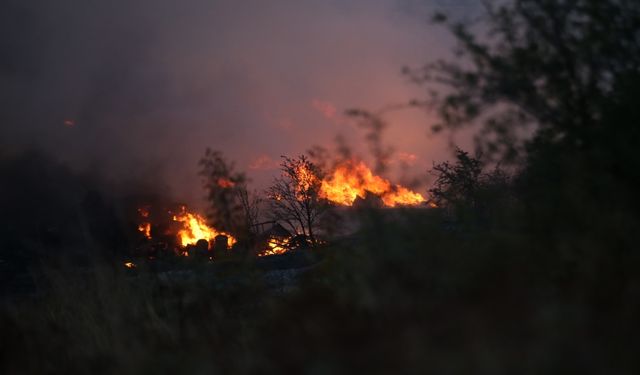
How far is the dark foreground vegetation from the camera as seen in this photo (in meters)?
3.43

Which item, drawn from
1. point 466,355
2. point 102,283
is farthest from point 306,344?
point 102,283

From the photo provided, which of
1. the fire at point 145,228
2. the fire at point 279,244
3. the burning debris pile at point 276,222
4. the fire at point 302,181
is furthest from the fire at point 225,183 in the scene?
the fire at point 145,228

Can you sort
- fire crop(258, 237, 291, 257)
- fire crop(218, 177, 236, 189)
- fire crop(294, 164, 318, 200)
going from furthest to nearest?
fire crop(294, 164, 318, 200) < fire crop(258, 237, 291, 257) < fire crop(218, 177, 236, 189)

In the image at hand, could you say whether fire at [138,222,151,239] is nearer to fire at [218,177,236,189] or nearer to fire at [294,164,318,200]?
fire at [294,164,318,200]

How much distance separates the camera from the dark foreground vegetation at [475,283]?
3432 millimetres

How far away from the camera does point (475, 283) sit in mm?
4125

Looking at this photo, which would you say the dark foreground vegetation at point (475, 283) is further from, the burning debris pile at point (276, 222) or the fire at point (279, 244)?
the fire at point (279, 244)

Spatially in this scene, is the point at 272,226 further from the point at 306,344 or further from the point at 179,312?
the point at 306,344

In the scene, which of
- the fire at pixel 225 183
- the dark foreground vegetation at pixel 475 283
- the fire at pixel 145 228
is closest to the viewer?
the dark foreground vegetation at pixel 475 283

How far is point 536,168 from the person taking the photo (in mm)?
6984

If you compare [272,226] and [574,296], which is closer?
[574,296]

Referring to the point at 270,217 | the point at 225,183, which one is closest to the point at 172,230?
the point at 270,217

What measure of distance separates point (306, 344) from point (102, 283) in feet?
19.0

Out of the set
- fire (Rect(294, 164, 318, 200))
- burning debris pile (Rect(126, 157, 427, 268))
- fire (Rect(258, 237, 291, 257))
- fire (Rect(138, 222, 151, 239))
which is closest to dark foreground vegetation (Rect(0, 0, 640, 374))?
burning debris pile (Rect(126, 157, 427, 268))
